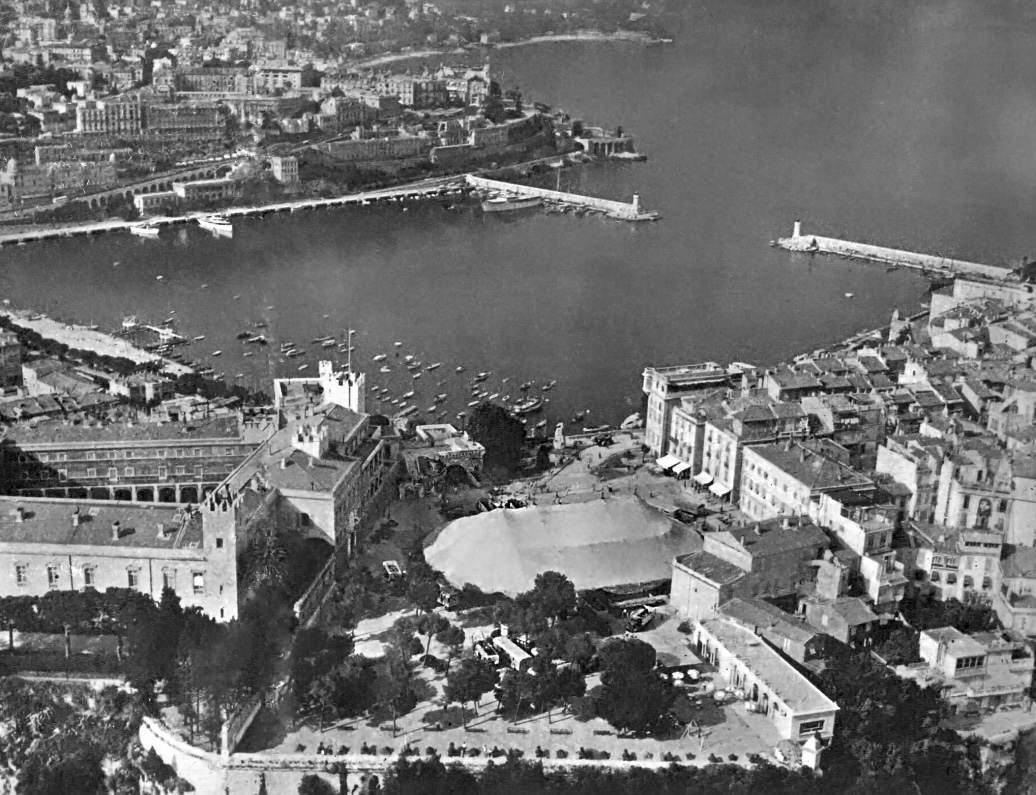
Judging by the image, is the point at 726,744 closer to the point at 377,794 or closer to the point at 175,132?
the point at 377,794

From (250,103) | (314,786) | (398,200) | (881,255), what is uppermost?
(250,103)

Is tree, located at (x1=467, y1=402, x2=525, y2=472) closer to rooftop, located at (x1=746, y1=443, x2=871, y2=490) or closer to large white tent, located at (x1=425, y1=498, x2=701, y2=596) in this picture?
large white tent, located at (x1=425, y1=498, x2=701, y2=596)

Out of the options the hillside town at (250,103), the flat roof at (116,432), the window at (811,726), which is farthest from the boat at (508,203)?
the window at (811,726)

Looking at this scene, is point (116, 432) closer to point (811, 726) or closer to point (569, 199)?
point (811, 726)

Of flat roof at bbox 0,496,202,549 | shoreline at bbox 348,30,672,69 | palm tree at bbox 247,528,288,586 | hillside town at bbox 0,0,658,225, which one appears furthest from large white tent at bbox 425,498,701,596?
shoreline at bbox 348,30,672,69

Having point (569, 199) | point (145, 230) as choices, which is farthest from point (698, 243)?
point (145, 230)
